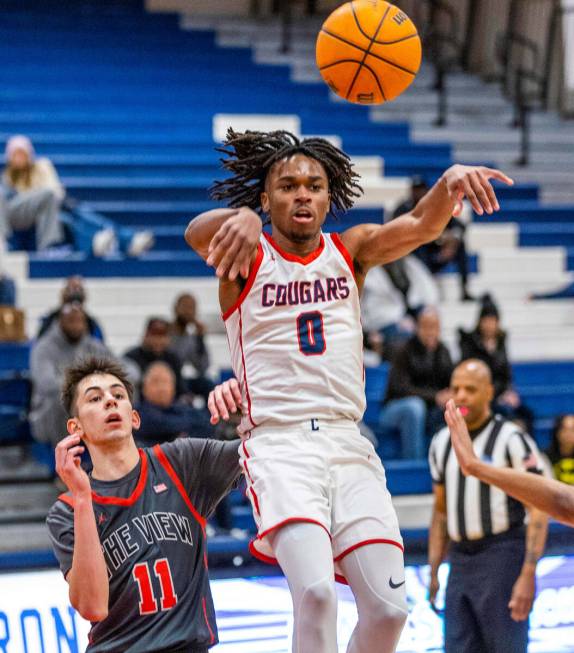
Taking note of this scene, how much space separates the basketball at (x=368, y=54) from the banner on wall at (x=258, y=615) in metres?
2.84

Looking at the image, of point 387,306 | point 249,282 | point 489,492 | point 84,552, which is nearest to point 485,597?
point 489,492

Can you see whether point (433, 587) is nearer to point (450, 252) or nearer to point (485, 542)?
point (485, 542)

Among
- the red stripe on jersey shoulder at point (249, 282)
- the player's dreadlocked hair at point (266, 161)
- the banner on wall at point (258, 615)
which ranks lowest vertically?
the banner on wall at point (258, 615)

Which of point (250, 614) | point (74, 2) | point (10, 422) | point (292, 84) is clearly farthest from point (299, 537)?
point (74, 2)

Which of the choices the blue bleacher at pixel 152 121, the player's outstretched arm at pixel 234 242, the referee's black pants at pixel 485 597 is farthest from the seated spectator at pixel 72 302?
the player's outstretched arm at pixel 234 242

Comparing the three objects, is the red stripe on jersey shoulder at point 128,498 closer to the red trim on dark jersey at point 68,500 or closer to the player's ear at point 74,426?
the red trim on dark jersey at point 68,500

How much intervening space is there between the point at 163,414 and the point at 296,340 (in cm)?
394

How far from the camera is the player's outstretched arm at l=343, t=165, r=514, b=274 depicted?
13.7 ft

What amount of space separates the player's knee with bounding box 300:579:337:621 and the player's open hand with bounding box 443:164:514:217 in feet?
4.31

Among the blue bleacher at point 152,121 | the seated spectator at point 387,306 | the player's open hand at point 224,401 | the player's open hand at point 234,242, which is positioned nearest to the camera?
the player's open hand at point 234,242

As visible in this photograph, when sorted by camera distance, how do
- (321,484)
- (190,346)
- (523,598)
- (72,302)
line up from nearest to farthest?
(321,484), (523,598), (72,302), (190,346)

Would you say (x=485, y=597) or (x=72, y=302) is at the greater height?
(x=72, y=302)

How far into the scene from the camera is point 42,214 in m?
11.1

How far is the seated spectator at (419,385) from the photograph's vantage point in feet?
30.5
